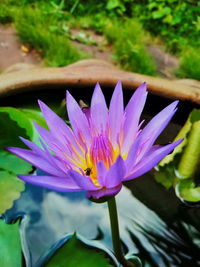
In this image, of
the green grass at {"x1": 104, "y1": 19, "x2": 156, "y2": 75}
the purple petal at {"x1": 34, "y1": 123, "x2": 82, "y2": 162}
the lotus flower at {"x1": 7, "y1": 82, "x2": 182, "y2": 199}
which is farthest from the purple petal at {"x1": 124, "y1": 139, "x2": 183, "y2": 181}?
the green grass at {"x1": 104, "y1": 19, "x2": 156, "y2": 75}

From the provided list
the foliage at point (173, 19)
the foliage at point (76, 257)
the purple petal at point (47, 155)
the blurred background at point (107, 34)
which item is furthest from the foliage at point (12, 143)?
the foliage at point (173, 19)

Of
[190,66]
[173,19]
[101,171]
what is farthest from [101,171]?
[173,19]

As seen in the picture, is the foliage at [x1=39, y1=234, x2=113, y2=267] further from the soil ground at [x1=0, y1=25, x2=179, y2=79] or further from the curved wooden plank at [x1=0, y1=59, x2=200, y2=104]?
the soil ground at [x1=0, y1=25, x2=179, y2=79]

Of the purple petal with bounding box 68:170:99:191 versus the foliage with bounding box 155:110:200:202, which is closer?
the purple petal with bounding box 68:170:99:191

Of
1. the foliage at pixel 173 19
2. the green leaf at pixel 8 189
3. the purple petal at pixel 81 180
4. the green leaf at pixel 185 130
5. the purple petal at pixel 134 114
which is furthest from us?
the foliage at pixel 173 19

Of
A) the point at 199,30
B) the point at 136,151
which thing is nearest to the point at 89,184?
the point at 136,151

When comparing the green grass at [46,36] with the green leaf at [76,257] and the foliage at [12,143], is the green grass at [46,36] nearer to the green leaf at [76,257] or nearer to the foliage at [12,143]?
the foliage at [12,143]
